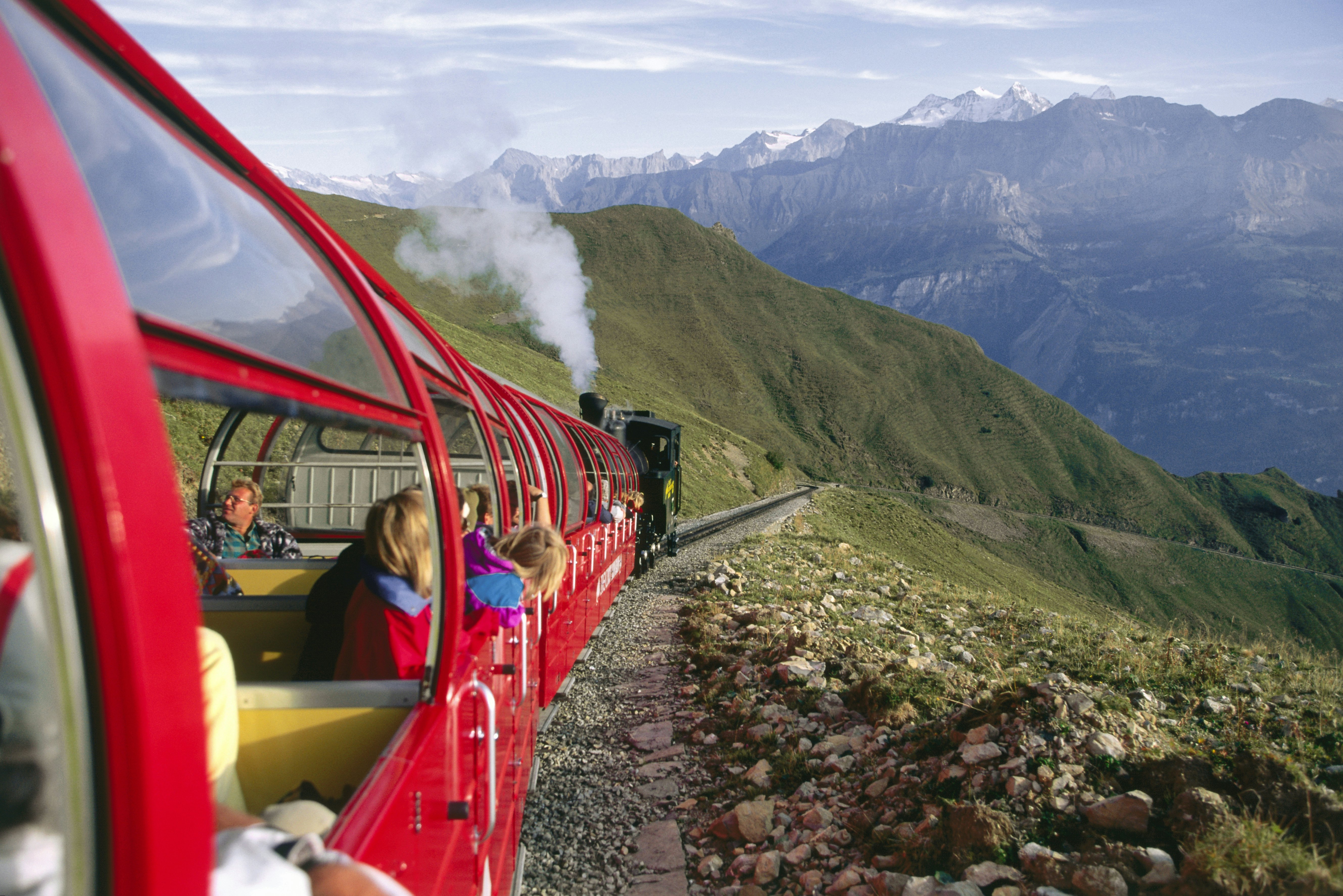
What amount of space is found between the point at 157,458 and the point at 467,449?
4.55m

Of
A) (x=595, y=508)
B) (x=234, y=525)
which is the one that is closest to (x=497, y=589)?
(x=234, y=525)

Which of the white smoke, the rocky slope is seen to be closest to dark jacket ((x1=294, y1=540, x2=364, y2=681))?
the rocky slope

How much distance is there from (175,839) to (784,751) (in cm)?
542


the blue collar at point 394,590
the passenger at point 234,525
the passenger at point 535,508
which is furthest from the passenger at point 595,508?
the blue collar at point 394,590

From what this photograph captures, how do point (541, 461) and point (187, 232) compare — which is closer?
point (187, 232)

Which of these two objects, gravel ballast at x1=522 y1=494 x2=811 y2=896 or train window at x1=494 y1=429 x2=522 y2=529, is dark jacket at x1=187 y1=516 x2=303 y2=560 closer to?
train window at x1=494 y1=429 x2=522 y2=529

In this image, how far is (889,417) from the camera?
383ft

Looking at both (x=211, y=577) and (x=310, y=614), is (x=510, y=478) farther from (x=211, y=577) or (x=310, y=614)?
(x=310, y=614)

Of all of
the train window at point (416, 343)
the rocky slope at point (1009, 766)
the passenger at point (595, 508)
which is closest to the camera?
the train window at point (416, 343)

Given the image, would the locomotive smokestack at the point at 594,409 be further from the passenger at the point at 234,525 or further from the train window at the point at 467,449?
the passenger at the point at 234,525

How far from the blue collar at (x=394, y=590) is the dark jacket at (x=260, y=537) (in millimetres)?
2314

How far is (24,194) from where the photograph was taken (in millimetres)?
829

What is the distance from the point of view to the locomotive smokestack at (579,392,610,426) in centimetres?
1562

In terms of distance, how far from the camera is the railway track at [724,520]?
2367 centimetres
